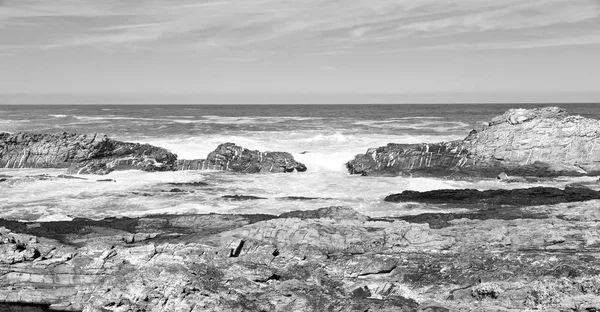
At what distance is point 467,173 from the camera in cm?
3070

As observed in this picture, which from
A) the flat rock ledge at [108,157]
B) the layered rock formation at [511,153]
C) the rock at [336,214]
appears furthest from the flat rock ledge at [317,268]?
the flat rock ledge at [108,157]

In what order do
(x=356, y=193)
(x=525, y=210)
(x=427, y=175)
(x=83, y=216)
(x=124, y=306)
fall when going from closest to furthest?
1. (x=124, y=306)
2. (x=525, y=210)
3. (x=83, y=216)
4. (x=356, y=193)
5. (x=427, y=175)

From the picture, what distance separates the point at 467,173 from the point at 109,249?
22995mm

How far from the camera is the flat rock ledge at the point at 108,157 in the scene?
32750 millimetres

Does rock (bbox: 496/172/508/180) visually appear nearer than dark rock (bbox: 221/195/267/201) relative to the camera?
No

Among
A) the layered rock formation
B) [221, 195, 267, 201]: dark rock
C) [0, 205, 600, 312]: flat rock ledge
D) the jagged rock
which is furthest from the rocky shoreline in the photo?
the jagged rock

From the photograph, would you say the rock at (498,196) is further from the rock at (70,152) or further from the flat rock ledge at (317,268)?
the rock at (70,152)

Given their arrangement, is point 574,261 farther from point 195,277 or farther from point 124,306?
point 124,306

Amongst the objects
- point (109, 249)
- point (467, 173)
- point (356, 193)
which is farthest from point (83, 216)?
point (467, 173)

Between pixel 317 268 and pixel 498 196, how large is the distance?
42.4 feet

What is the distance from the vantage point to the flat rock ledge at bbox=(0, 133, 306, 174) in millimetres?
32750

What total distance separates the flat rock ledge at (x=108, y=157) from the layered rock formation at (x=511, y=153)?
594 cm

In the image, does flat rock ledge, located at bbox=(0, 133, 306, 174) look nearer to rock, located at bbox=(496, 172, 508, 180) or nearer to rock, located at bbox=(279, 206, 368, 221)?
rock, located at bbox=(496, 172, 508, 180)

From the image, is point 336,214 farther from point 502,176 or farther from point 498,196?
point 502,176
